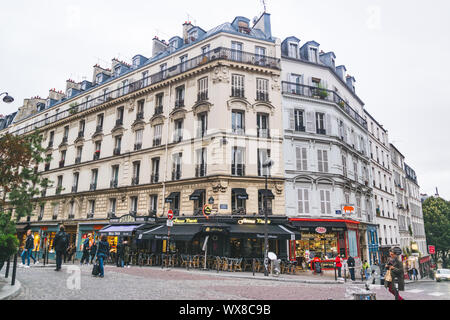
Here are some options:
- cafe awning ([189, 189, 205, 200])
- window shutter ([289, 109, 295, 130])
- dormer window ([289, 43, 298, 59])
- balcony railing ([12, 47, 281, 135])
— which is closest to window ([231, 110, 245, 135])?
window shutter ([289, 109, 295, 130])

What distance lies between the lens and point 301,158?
23.0 meters

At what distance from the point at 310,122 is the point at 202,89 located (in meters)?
8.46

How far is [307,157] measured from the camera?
23109mm

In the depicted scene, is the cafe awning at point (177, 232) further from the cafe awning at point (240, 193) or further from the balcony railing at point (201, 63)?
the balcony railing at point (201, 63)

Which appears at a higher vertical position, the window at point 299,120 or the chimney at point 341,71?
the chimney at point 341,71

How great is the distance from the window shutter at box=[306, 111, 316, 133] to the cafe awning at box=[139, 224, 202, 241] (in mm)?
11009

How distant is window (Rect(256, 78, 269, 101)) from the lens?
76.0 feet

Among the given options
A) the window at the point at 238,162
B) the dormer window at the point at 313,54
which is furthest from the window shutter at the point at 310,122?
the window at the point at 238,162

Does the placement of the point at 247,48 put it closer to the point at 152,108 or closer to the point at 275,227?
the point at 152,108

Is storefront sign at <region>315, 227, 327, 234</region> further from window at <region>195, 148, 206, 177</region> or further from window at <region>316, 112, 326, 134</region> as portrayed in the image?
window at <region>195, 148, 206, 177</region>

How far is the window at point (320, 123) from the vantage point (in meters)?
24.2

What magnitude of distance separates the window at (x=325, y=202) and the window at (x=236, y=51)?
451 inches
